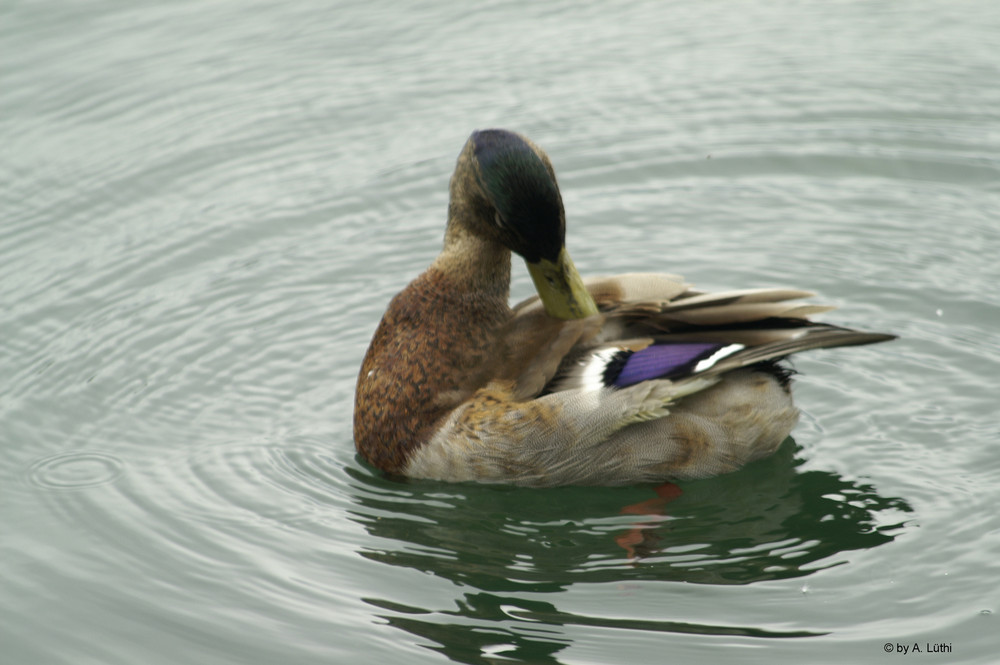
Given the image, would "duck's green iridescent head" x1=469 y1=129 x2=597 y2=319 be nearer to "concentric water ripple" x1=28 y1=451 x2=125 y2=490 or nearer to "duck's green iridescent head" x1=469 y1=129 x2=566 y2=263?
"duck's green iridescent head" x1=469 y1=129 x2=566 y2=263

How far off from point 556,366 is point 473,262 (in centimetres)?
86

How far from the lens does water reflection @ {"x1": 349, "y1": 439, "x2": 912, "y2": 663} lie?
5770 millimetres

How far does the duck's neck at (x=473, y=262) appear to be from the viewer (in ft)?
23.5

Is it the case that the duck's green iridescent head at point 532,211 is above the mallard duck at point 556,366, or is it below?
above

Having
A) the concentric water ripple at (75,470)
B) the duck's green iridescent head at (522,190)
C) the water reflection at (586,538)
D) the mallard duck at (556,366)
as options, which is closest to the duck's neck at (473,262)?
the mallard duck at (556,366)

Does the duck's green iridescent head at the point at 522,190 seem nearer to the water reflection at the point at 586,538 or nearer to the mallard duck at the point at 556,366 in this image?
the mallard duck at the point at 556,366

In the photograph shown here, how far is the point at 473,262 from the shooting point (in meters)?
7.18

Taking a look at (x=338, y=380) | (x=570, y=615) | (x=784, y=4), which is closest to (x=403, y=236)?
(x=338, y=380)

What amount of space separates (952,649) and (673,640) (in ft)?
3.76

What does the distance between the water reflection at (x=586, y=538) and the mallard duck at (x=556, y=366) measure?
120 mm

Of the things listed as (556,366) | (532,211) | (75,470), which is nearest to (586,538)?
(556,366)

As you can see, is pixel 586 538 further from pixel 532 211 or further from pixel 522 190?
pixel 522 190

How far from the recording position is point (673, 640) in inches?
219

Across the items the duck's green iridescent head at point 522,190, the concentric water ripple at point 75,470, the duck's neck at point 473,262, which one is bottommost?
the concentric water ripple at point 75,470
